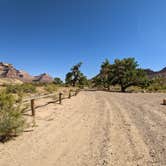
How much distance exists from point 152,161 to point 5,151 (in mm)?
4177

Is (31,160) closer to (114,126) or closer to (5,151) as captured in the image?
(5,151)

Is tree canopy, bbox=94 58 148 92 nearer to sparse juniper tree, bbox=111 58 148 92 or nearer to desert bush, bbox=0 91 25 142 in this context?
sparse juniper tree, bbox=111 58 148 92

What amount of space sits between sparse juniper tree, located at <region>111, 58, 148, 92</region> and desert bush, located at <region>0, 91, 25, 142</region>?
1758 inches

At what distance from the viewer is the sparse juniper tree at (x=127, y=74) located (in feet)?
162

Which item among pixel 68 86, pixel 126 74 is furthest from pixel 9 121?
pixel 68 86

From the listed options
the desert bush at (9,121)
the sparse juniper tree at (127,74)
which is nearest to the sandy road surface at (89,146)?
the desert bush at (9,121)

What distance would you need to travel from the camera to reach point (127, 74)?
49.4 m

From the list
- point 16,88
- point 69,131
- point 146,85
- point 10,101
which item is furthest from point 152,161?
point 146,85

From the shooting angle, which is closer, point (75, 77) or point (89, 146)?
point (89, 146)

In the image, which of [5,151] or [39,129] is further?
[39,129]

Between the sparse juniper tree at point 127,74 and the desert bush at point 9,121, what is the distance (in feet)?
147

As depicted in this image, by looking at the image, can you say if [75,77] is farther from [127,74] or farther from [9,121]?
[9,121]

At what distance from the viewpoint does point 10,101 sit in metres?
7.43

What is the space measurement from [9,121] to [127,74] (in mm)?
45436
